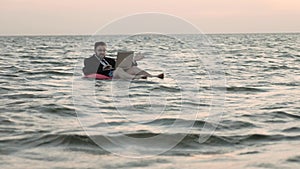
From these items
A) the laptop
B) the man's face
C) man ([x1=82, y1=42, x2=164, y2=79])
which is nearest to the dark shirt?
man ([x1=82, y1=42, x2=164, y2=79])

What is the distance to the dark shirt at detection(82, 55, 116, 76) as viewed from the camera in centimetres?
1806

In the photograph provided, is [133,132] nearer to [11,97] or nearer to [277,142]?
[277,142]

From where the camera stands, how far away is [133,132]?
9.31m

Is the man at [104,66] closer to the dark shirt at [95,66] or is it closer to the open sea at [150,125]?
the dark shirt at [95,66]

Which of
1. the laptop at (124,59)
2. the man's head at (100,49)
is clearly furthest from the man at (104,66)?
the laptop at (124,59)

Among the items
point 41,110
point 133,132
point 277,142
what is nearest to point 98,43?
point 41,110

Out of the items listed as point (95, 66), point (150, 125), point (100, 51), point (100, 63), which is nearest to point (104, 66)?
point (100, 63)

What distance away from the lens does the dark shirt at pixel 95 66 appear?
18.1 meters

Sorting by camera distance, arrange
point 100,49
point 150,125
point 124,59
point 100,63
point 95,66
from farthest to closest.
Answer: point 95,66 → point 100,63 → point 100,49 → point 124,59 → point 150,125

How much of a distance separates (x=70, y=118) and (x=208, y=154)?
13.7ft

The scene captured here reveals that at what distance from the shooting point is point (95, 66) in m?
18.5

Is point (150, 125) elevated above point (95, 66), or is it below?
below

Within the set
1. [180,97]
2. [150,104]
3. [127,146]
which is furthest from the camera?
[180,97]

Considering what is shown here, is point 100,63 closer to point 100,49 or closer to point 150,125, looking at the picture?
point 100,49
